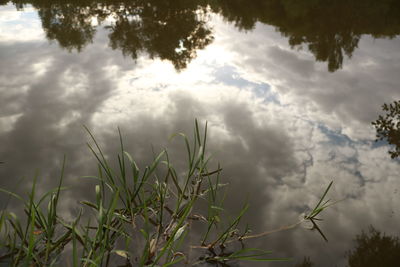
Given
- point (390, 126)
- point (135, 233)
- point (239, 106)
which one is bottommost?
point (135, 233)

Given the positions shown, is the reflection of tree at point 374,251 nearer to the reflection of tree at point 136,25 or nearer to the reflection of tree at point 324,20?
the reflection of tree at point 324,20

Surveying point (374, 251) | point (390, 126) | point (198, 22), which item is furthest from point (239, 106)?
point (198, 22)

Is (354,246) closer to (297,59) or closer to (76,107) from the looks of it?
(76,107)

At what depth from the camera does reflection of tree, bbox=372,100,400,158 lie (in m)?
4.77

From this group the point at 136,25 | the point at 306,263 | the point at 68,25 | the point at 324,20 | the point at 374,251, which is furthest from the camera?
the point at 68,25

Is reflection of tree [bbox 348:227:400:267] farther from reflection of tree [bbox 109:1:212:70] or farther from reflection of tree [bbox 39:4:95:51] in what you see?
reflection of tree [bbox 39:4:95:51]

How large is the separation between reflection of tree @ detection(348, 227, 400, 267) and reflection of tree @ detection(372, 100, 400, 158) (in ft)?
6.50

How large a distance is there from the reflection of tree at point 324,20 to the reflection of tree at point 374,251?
579 cm

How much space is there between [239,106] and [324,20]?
8.97 metres

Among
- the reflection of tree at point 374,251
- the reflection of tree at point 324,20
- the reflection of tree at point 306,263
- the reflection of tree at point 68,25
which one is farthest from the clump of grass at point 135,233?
→ the reflection of tree at point 68,25

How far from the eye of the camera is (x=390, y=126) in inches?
202

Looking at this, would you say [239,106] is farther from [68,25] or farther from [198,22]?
[68,25]

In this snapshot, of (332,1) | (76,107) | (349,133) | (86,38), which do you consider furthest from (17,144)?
(332,1)

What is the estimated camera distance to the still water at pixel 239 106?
350cm
